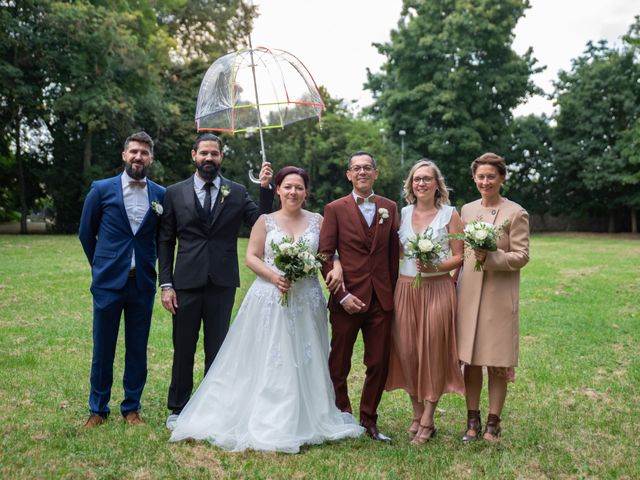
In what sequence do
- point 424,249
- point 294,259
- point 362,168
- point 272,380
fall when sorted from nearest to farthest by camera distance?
point 424,249
point 294,259
point 272,380
point 362,168

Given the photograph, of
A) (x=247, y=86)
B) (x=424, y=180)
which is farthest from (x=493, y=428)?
(x=247, y=86)

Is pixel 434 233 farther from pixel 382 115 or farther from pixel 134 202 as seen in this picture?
pixel 382 115

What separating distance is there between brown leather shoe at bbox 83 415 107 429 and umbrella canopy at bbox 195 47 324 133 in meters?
2.94

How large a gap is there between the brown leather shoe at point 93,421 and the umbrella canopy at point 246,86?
2939 millimetres

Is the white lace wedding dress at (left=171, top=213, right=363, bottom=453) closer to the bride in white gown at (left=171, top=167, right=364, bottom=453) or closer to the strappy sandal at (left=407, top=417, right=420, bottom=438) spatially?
the bride in white gown at (left=171, top=167, right=364, bottom=453)

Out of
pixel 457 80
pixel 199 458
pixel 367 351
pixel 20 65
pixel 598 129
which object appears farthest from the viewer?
pixel 598 129

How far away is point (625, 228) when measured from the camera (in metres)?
43.7

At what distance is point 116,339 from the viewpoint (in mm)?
5859

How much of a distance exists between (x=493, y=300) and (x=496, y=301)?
0.09 ft

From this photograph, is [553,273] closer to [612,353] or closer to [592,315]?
[592,315]

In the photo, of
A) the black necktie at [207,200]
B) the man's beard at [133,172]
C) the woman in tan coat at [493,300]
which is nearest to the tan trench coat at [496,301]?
the woman in tan coat at [493,300]

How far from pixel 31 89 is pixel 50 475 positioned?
2582 cm

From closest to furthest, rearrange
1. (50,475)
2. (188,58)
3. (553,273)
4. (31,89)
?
(50,475) → (553,273) → (31,89) → (188,58)

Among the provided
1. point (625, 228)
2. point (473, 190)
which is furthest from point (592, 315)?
point (625, 228)
